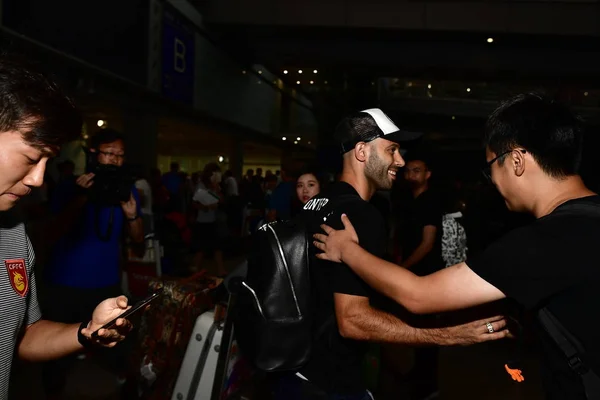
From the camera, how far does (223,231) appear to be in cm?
920

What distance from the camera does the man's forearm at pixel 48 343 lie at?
1.80 metres

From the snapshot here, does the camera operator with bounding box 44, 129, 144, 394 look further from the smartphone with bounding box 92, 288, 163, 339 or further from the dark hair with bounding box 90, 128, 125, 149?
the smartphone with bounding box 92, 288, 163, 339

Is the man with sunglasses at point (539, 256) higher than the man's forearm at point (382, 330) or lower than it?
higher

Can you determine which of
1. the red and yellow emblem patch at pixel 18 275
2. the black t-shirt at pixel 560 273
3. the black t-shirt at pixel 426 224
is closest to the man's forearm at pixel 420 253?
the black t-shirt at pixel 426 224

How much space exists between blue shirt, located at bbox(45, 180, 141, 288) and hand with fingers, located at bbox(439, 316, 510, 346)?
2602mm

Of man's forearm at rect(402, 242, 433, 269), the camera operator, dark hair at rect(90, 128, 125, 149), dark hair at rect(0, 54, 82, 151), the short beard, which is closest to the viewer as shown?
dark hair at rect(0, 54, 82, 151)

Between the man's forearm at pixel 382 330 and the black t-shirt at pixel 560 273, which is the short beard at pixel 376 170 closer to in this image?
the man's forearm at pixel 382 330

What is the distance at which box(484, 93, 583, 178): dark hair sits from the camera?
1.67 m

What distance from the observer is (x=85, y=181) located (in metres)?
3.57

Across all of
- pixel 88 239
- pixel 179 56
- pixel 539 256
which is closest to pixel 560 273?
pixel 539 256

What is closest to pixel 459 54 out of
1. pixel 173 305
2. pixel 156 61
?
pixel 156 61

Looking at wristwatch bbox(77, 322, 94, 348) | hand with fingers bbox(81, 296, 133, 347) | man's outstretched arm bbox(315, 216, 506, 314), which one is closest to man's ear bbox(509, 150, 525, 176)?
man's outstretched arm bbox(315, 216, 506, 314)

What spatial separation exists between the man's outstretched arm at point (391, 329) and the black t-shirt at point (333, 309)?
0.09m

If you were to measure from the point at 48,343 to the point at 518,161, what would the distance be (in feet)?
5.76
